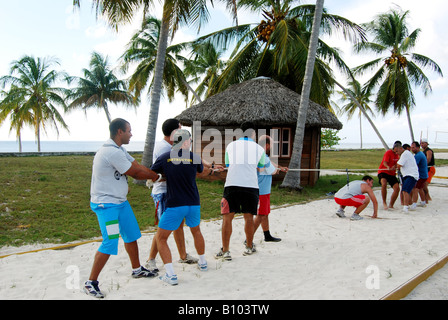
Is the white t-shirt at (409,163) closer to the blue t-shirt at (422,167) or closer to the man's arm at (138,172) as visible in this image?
the blue t-shirt at (422,167)

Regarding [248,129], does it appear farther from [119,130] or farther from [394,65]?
[394,65]

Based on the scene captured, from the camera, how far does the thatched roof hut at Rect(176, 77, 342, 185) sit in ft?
39.0

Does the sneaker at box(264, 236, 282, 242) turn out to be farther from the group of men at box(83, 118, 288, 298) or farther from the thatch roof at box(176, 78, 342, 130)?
the thatch roof at box(176, 78, 342, 130)

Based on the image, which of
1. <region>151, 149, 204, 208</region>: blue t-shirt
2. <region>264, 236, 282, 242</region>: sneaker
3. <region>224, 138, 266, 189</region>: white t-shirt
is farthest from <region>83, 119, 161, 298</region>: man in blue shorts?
<region>264, 236, 282, 242</region>: sneaker

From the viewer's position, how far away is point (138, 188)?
1116 centimetres

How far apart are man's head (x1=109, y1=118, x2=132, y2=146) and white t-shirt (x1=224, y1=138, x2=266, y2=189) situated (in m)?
1.53

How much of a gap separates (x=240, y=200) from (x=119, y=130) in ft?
6.08

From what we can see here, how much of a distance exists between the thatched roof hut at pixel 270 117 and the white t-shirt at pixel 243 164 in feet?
23.1

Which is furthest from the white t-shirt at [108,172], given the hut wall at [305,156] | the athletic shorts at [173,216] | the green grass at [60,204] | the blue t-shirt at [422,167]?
the hut wall at [305,156]

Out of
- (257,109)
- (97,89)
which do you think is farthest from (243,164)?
(97,89)
